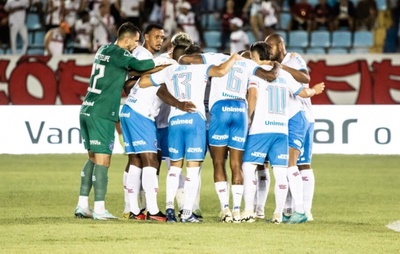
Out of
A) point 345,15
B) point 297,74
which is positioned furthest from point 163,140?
point 345,15

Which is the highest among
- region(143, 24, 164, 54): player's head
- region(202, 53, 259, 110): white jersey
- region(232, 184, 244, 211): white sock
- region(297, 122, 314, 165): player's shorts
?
region(143, 24, 164, 54): player's head

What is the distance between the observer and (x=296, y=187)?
1260cm

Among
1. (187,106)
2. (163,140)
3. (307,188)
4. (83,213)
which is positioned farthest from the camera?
(163,140)

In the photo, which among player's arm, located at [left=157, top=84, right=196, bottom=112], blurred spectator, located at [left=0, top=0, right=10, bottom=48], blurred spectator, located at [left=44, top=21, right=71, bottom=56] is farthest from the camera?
blurred spectator, located at [left=0, top=0, right=10, bottom=48]

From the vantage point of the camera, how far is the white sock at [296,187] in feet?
41.0

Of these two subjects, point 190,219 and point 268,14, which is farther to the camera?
point 268,14

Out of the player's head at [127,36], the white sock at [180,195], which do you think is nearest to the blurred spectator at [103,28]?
the white sock at [180,195]

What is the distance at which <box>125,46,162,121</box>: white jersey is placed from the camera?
41.7 feet

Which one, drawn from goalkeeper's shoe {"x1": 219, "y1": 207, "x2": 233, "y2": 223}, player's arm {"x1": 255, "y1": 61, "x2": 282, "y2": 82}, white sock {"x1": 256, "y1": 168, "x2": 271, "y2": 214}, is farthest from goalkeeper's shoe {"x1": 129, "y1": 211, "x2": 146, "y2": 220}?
player's arm {"x1": 255, "y1": 61, "x2": 282, "y2": 82}

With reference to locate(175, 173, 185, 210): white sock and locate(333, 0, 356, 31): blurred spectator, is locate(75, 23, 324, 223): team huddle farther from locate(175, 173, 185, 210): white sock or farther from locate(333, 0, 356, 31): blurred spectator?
locate(333, 0, 356, 31): blurred spectator

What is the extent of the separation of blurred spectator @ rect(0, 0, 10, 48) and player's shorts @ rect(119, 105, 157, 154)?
48.6ft

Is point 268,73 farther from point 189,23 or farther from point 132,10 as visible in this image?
point 132,10

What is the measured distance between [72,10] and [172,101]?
14.9m

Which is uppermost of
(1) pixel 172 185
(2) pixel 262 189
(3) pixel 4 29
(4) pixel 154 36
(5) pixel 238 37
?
(4) pixel 154 36
